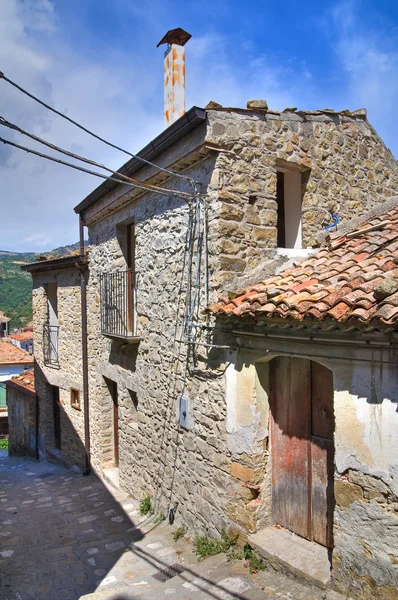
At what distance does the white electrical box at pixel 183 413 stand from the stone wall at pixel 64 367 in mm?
4639

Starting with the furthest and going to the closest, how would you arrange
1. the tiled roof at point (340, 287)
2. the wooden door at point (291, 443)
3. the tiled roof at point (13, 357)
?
1. the tiled roof at point (13, 357)
2. the wooden door at point (291, 443)
3. the tiled roof at point (340, 287)

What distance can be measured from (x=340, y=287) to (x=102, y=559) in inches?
171

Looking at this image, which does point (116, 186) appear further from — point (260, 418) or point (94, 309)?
point (260, 418)

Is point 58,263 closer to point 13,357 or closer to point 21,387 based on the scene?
point 21,387

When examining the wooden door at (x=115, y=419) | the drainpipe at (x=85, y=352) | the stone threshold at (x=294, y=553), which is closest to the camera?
the stone threshold at (x=294, y=553)

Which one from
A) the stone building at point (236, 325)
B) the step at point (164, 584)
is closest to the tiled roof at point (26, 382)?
the stone building at point (236, 325)

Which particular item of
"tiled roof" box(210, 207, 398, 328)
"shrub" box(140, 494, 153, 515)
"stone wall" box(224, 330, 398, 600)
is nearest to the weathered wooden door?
"stone wall" box(224, 330, 398, 600)

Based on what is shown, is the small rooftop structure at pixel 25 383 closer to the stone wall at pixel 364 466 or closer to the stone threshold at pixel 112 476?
the stone threshold at pixel 112 476

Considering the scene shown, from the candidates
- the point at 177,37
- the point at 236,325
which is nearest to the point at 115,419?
the point at 236,325

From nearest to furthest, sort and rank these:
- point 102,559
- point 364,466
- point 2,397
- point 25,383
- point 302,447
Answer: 1. point 364,466
2. point 302,447
3. point 102,559
4. point 25,383
5. point 2,397

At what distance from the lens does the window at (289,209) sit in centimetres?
568

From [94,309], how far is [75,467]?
3.81m

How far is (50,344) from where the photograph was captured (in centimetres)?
1114

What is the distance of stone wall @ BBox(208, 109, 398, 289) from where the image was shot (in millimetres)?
4719
